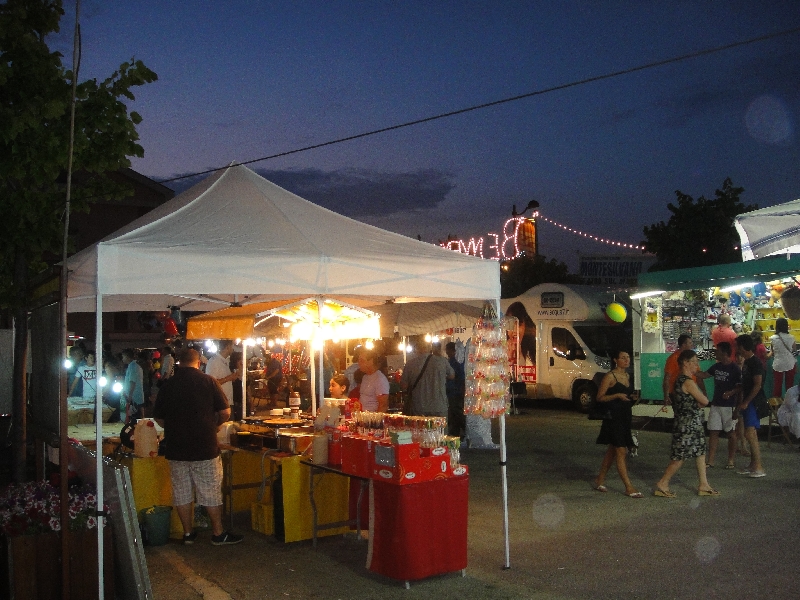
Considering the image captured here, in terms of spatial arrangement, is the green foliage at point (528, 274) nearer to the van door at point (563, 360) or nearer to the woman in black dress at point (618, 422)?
the van door at point (563, 360)

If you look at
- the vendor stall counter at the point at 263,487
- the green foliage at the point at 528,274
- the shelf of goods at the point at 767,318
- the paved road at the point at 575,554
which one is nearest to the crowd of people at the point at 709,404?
the paved road at the point at 575,554

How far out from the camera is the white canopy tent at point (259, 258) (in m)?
5.68

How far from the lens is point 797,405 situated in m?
11.8

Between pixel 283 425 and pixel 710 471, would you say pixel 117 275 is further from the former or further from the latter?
pixel 710 471

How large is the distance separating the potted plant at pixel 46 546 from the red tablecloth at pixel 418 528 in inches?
78.8

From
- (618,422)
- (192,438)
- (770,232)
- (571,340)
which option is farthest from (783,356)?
(192,438)

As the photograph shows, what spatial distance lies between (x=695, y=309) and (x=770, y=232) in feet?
24.0

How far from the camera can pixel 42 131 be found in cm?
655

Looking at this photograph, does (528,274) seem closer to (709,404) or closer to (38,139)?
(709,404)

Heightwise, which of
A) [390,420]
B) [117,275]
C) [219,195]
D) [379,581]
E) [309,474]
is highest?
[219,195]

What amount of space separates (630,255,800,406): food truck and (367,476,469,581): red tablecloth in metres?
8.88

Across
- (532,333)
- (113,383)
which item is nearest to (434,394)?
(113,383)

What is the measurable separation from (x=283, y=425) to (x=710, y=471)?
20.0ft

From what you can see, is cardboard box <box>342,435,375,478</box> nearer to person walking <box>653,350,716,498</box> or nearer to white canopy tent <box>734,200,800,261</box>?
person walking <box>653,350,716,498</box>
